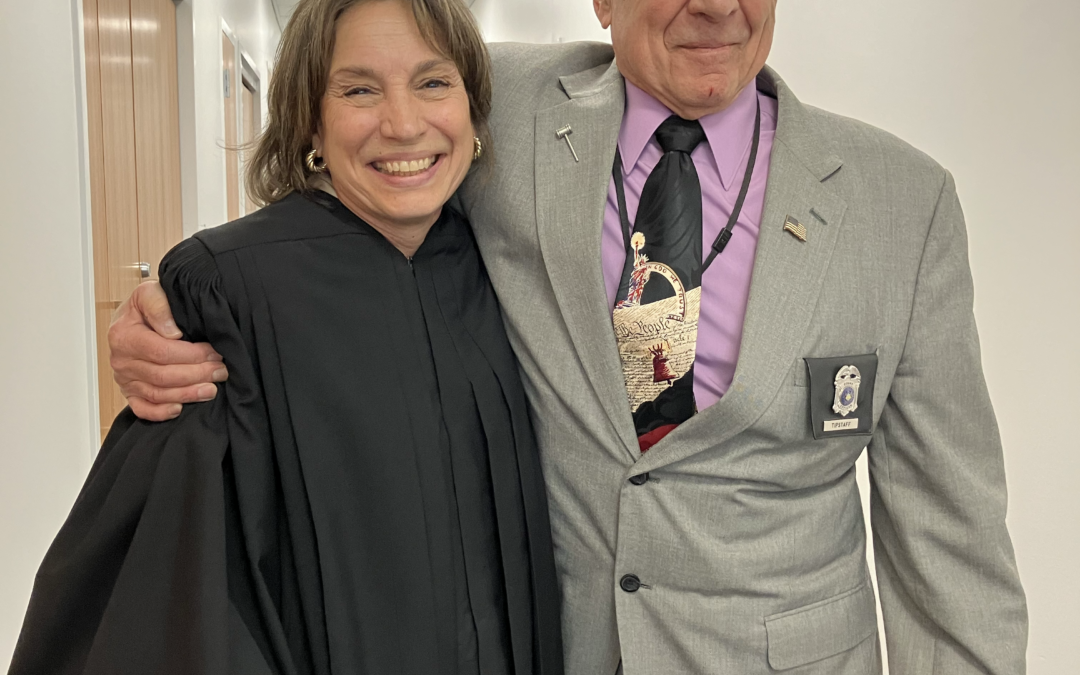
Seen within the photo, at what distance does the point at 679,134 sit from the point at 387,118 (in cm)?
46

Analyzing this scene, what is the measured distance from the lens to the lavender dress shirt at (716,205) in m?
1.30

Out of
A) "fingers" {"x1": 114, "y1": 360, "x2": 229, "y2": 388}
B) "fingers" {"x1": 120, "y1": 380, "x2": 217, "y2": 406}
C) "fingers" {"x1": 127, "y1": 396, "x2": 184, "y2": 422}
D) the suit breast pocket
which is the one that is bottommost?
the suit breast pocket

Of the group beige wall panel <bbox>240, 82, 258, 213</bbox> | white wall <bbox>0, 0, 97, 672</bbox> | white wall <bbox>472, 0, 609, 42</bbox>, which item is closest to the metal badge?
white wall <bbox>0, 0, 97, 672</bbox>

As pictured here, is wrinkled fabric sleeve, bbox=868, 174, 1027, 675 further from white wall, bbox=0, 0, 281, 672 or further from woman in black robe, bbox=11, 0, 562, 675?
white wall, bbox=0, 0, 281, 672

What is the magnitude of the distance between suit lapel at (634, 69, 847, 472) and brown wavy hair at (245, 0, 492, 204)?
0.48 m

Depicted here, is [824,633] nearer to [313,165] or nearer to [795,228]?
[795,228]

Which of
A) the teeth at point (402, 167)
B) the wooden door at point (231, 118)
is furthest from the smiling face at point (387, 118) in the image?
the wooden door at point (231, 118)

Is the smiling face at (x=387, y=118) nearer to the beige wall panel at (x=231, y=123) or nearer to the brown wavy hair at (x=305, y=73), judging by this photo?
the brown wavy hair at (x=305, y=73)

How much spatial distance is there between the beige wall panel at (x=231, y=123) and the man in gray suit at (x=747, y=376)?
4.78 meters

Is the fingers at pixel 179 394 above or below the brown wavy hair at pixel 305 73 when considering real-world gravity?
below

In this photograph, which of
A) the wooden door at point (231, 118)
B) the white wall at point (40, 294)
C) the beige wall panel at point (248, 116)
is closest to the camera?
the white wall at point (40, 294)

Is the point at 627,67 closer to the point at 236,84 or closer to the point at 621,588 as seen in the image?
the point at 621,588

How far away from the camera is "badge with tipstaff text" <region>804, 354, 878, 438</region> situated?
1.27 m

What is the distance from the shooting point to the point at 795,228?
1291 millimetres
